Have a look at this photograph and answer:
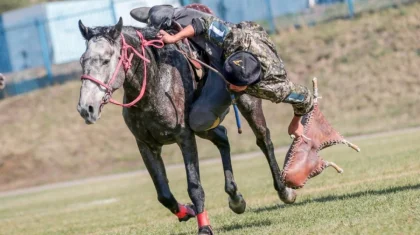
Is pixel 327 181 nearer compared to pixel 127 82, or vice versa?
pixel 127 82

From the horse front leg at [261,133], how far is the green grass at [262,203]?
19 cm

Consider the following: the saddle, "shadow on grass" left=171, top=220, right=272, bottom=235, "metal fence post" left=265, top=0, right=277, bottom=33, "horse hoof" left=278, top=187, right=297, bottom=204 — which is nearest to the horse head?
"shadow on grass" left=171, top=220, right=272, bottom=235

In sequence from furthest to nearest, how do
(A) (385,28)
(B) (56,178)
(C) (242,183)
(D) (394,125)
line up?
1. (A) (385,28)
2. (B) (56,178)
3. (D) (394,125)
4. (C) (242,183)

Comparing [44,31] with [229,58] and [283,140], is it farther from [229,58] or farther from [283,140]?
[229,58]

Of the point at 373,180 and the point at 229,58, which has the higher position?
the point at 229,58

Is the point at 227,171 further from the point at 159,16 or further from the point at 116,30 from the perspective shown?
the point at 116,30

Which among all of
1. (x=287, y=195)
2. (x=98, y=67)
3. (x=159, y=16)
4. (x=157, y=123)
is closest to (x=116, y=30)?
(x=98, y=67)

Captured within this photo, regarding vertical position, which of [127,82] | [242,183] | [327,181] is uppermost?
[127,82]

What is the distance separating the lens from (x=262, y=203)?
11.5 metres

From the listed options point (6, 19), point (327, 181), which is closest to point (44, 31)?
point (6, 19)

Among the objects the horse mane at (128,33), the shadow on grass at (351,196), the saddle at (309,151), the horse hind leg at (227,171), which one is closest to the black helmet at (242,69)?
the horse mane at (128,33)

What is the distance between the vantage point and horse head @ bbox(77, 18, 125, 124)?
7.42 metres

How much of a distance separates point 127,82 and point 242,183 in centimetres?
799

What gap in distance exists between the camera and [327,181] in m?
13.5
